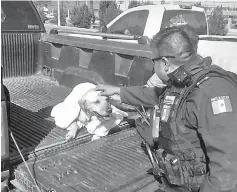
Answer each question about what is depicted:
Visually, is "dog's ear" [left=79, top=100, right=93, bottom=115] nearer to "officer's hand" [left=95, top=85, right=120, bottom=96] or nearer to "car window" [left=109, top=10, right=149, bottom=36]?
"officer's hand" [left=95, top=85, right=120, bottom=96]

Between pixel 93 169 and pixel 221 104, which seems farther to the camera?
pixel 93 169

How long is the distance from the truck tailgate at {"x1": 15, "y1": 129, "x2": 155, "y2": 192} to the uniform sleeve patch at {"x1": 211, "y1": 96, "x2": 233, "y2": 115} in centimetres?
87

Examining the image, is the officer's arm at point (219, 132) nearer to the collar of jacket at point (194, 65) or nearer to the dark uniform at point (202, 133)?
the dark uniform at point (202, 133)

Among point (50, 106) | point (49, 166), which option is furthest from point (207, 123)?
point (50, 106)

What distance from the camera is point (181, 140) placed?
1.97 m

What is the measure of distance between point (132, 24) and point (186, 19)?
3.18 ft

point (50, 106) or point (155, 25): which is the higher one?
point (155, 25)

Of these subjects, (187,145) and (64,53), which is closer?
(187,145)

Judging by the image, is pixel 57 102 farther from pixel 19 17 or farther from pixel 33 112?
pixel 19 17

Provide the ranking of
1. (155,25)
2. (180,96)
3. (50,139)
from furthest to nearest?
(155,25) → (50,139) → (180,96)

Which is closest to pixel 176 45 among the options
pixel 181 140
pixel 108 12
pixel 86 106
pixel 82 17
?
pixel 181 140

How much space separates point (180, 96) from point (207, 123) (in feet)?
0.84

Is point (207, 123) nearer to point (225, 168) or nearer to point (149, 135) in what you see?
point (225, 168)

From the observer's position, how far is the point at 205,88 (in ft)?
5.92
